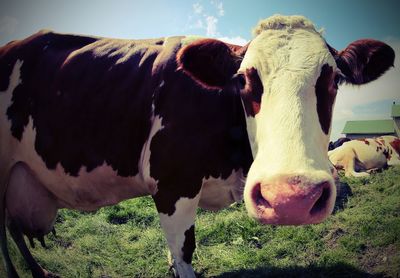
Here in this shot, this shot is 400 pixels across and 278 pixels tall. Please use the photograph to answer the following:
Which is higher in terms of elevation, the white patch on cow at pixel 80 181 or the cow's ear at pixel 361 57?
the cow's ear at pixel 361 57

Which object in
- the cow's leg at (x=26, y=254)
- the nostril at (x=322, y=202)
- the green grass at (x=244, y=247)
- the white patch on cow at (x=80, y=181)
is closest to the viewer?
the nostril at (x=322, y=202)

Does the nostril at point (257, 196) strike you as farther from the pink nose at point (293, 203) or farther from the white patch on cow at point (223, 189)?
the white patch on cow at point (223, 189)

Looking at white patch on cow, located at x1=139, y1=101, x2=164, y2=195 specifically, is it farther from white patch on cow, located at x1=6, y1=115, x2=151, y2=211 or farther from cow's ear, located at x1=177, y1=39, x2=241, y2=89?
cow's ear, located at x1=177, y1=39, x2=241, y2=89

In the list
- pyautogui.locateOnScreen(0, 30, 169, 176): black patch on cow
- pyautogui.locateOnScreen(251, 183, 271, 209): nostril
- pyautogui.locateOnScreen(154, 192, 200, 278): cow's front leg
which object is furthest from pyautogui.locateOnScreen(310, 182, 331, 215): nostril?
pyautogui.locateOnScreen(0, 30, 169, 176): black patch on cow

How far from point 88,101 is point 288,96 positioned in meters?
2.11

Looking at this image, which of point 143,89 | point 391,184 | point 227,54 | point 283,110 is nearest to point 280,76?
point 283,110

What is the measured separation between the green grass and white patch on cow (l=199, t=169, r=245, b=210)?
87 cm

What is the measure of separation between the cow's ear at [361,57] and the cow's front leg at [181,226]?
5.64ft

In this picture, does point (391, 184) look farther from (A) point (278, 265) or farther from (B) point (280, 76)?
(B) point (280, 76)

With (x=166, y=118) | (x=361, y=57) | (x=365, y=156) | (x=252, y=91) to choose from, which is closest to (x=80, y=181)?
(x=166, y=118)

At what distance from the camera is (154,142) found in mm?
2766

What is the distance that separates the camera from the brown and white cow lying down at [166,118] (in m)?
1.89

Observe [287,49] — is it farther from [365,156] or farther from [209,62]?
[365,156]

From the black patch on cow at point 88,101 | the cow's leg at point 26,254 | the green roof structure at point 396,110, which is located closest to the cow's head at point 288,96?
the black patch on cow at point 88,101
